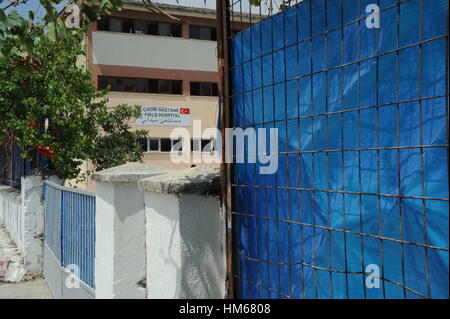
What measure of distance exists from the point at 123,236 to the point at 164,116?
20337 millimetres

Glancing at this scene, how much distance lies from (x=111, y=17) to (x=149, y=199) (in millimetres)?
21594

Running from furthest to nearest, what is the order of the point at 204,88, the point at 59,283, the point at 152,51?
1. the point at 204,88
2. the point at 152,51
3. the point at 59,283

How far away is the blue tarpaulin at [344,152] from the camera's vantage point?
223cm

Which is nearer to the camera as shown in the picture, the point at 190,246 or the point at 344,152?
the point at 344,152

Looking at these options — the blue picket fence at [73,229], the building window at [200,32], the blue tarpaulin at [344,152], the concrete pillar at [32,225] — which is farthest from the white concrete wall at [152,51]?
the blue tarpaulin at [344,152]

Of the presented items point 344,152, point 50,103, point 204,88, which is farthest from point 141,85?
point 344,152

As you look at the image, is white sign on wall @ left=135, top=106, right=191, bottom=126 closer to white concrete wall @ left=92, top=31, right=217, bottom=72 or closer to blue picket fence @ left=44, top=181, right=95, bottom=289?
white concrete wall @ left=92, top=31, right=217, bottom=72

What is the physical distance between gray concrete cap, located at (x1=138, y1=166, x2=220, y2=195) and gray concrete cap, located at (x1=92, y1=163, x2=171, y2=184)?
63 centimetres

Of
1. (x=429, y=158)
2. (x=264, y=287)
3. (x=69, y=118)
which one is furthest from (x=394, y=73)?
(x=69, y=118)

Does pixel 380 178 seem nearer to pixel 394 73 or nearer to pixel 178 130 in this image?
pixel 394 73

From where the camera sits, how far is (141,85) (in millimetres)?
24016

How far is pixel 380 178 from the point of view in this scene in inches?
96.0

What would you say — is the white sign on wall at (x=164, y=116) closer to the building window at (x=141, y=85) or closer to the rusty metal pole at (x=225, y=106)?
the building window at (x=141, y=85)

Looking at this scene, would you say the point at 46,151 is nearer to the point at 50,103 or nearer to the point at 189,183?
the point at 50,103
